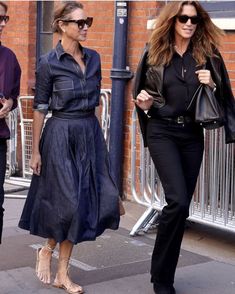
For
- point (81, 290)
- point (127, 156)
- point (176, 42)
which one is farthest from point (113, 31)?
point (81, 290)

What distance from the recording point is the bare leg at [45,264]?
16.5 feet

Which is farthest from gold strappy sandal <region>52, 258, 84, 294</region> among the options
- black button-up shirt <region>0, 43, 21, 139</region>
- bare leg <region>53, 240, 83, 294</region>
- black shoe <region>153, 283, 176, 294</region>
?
black button-up shirt <region>0, 43, 21, 139</region>

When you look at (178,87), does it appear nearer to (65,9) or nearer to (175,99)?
(175,99)

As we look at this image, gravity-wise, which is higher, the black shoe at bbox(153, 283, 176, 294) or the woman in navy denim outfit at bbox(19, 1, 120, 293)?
the woman in navy denim outfit at bbox(19, 1, 120, 293)

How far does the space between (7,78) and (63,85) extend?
378 millimetres

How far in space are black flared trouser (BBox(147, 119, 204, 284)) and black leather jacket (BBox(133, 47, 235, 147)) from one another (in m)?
0.18

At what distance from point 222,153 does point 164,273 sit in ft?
4.79

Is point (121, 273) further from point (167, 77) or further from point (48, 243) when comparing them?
point (167, 77)

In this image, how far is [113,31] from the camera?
26.2 feet

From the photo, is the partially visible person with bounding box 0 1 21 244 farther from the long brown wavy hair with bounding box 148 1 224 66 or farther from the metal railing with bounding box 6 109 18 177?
the metal railing with bounding box 6 109 18 177

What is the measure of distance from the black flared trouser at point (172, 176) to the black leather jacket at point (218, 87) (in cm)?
18

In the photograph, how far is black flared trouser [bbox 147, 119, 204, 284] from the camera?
460 cm

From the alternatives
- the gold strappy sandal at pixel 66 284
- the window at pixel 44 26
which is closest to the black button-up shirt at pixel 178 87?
the gold strappy sandal at pixel 66 284

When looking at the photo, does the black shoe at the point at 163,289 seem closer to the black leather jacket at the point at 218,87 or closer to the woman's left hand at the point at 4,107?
the black leather jacket at the point at 218,87
